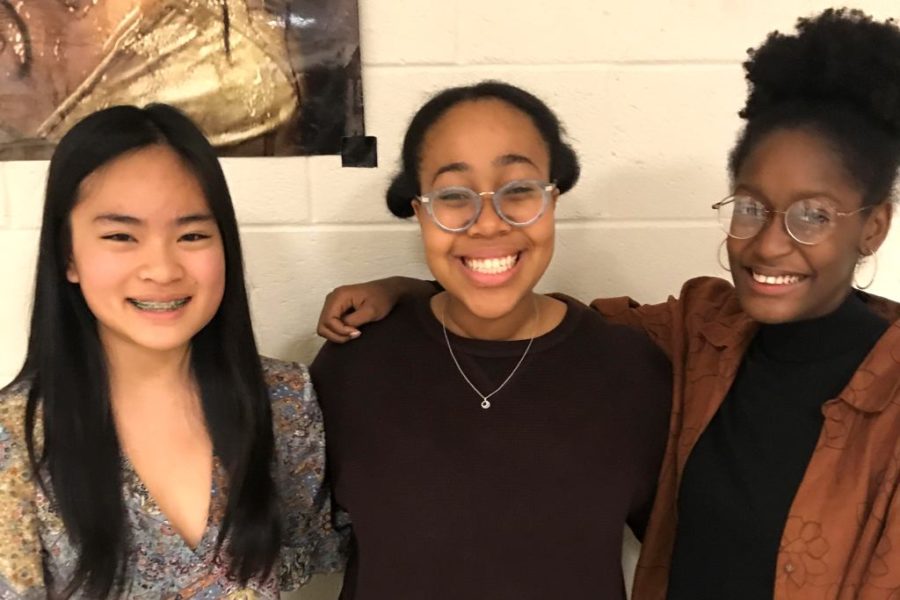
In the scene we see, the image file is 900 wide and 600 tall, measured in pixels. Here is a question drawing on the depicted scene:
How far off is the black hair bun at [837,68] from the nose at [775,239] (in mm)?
173

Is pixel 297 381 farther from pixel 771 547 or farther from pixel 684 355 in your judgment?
pixel 771 547

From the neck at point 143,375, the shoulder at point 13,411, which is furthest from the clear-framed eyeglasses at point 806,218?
the shoulder at point 13,411

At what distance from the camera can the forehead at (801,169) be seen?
997mm

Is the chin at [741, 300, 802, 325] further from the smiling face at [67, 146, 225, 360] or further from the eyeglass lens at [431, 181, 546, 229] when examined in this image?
the smiling face at [67, 146, 225, 360]

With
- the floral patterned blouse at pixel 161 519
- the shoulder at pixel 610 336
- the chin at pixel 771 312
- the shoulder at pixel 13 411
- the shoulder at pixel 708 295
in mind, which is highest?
the chin at pixel 771 312

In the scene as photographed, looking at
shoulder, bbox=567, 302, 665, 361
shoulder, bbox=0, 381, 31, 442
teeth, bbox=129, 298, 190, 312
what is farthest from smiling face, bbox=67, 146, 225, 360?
shoulder, bbox=567, 302, 665, 361

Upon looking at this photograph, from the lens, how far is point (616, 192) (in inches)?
61.6

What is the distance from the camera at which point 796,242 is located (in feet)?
3.31

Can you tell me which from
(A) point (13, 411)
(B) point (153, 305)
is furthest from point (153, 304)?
(A) point (13, 411)

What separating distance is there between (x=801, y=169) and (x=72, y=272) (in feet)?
3.28

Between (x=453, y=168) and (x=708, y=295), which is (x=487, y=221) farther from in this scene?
(x=708, y=295)

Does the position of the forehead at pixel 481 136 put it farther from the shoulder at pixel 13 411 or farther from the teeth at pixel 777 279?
the shoulder at pixel 13 411

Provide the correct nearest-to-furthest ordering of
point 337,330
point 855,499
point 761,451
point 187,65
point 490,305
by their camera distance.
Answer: point 855,499, point 761,451, point 490,305, point 337,330, point 187,65

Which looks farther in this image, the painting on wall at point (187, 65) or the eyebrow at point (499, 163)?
the painting on wall at point (187, 65)
